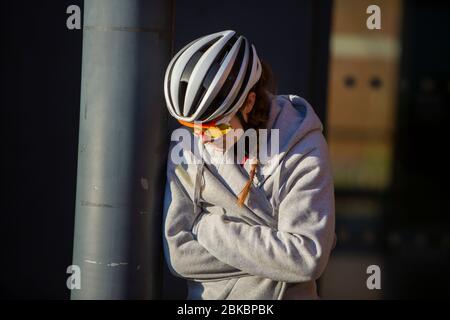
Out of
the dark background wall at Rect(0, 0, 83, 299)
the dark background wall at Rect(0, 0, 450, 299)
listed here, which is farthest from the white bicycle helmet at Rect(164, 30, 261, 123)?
the dark background wall at Rect(0, 0, 83, 299)

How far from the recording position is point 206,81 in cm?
288

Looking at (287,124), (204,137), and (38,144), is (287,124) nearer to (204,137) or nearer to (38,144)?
(204,137)

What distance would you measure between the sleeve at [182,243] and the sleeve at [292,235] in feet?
0.17

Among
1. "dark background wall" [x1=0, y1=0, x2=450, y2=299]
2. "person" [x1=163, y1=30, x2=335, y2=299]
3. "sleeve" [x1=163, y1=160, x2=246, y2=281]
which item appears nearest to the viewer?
"person" [x1=163, y1=30, x2=335, y2=299]

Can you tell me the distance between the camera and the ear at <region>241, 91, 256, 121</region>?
3070 mm

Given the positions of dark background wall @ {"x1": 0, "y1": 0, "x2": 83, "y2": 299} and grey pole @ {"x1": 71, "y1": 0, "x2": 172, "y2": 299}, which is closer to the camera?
grey pole @ {"x1": 71, "y1": 0, "x2": 172, "y2": 299}

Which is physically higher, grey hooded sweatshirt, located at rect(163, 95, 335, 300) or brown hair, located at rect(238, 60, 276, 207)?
brown hair, located at rect(238, 60, 276, 207)

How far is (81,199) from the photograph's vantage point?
291 centimetres

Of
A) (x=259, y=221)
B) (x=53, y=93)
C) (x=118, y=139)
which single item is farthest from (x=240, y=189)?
(x=53, y=93)

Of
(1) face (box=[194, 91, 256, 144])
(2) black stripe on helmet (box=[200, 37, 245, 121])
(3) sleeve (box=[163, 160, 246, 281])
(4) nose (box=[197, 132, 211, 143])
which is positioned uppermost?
(2) black stripe on helmet (box=[200, 37, 245, 121])

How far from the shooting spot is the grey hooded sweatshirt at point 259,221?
2.93m

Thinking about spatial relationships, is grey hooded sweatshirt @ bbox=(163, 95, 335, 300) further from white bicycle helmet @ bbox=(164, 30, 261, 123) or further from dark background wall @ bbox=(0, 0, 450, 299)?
dark background wall @ bbox=(0, 0, 450, 299)

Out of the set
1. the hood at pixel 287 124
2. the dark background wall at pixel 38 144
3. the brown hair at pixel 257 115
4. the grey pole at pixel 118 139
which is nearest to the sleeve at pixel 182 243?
the grey pole at pixel 118 139

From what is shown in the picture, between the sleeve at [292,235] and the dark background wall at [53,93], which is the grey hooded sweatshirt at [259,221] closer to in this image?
the sleeve at [292,235]
